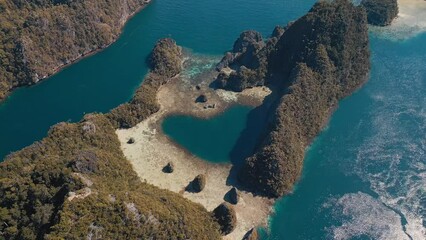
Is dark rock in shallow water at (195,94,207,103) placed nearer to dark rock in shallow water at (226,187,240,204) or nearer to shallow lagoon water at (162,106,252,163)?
shallow lagoon water at (162,106,252,163)

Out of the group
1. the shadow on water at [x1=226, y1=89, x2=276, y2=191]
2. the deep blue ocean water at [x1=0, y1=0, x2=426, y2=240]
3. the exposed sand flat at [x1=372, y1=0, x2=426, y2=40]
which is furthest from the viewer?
the exposed sand flat at [x1=372, y1=0, x2=426, y2=40]

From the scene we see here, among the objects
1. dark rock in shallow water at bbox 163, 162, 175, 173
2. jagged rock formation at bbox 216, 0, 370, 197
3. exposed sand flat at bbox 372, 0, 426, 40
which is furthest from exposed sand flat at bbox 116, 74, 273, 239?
exposed sand flat at bbox 372, 0, 426, 40

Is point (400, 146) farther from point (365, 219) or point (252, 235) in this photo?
point (252, 235)

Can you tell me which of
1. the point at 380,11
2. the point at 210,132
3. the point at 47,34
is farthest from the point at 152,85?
the point at 380,11

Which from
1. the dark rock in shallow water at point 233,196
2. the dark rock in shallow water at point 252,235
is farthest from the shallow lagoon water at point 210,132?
the dark rock in shallow water at point 252,235

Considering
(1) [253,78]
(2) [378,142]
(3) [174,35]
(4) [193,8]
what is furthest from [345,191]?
(4) [193,8]

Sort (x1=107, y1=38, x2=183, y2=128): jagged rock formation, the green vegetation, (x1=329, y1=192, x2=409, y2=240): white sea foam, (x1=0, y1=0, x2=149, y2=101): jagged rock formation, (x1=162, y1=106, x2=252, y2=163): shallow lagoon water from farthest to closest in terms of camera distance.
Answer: (x1=0, y1=0, x2=149, y2=101): jagged rock formation, (x1=107, y1=38, x2=183, y2=128): jagged rock formation, (x1=162, y1=106, x2=252, y2=163): shallow lagoon water, (x1=329, y1=192, x2=409, y2=240): white sea foam, the green vegetation

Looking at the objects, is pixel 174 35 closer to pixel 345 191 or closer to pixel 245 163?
pixel 245 163
